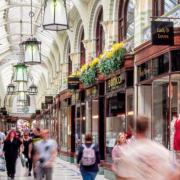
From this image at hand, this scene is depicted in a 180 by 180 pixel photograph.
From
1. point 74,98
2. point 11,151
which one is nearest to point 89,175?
point 11,151

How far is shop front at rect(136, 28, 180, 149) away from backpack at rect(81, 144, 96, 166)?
2036 millimetres

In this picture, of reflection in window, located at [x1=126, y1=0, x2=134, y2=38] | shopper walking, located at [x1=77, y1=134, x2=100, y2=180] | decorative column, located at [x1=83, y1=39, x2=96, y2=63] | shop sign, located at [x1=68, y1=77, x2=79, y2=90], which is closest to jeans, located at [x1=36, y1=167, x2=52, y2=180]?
shopper walking, located at [x1=77, y1=134, x2=100, y2=180]

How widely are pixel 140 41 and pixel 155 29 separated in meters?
4.17

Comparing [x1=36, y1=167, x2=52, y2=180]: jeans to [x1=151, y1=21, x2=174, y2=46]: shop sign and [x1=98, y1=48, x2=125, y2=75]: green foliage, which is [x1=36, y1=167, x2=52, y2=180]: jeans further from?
[x1=98, y1=48, x2=125, y2=75]: green foliage

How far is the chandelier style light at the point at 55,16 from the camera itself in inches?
631

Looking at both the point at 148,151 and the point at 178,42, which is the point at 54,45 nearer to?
the point at 178,42

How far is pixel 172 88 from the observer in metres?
13.4

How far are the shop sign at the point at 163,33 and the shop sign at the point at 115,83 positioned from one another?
5.57m

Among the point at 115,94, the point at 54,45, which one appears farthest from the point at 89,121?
the point at 54,45

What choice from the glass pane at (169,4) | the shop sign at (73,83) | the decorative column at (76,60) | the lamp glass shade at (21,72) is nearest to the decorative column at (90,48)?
the shop sign at (73,83)

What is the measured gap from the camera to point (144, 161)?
4.93 metres

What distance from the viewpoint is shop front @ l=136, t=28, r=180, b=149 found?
13359 mm

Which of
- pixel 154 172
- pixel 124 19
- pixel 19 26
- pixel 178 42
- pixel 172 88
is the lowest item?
pixel 154 172

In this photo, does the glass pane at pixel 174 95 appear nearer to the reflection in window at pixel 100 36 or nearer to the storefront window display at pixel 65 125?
the reflection in window at pixel 100 36
